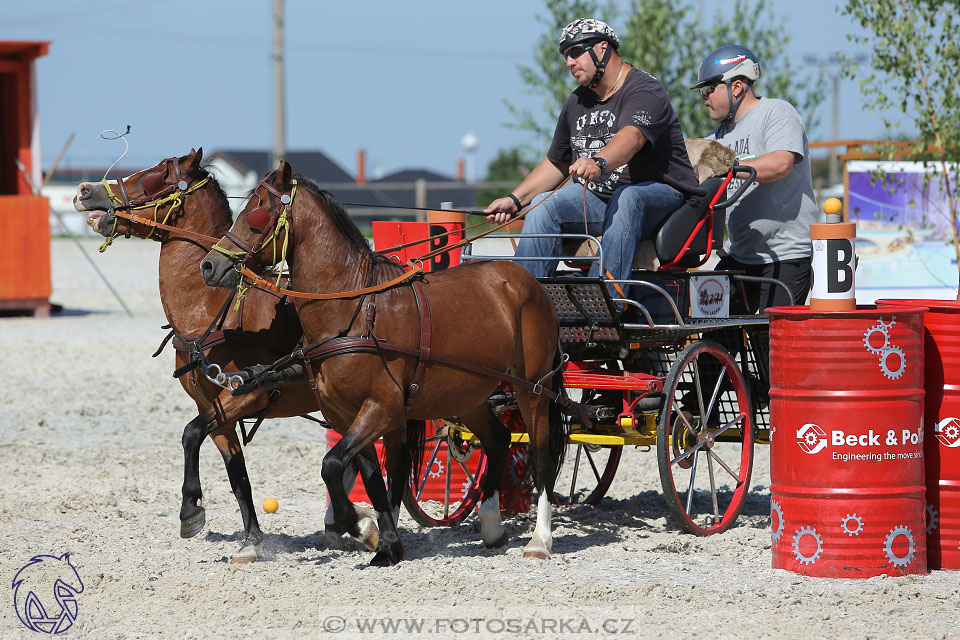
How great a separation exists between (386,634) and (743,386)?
2999mm

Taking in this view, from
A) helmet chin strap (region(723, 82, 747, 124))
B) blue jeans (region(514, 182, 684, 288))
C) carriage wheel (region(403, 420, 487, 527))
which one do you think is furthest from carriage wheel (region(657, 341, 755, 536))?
helmet chin strap (region(723, 82, 747, 124))

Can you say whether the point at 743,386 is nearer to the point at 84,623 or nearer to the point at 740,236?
the point at 740,236

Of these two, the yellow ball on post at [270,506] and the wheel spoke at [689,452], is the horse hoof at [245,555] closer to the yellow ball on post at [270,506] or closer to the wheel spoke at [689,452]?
the yellow ball on post at [270,506]

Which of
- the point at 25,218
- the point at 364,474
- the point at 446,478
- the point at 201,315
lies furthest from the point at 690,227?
the point at 25,218

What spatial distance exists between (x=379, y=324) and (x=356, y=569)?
1189mm

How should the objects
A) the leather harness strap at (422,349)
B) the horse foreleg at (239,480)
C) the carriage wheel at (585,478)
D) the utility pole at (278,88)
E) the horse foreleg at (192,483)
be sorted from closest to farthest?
the leather harness strap at (422,349) → the horse foreleg at (192,483) → the horse foreleg at (239,480) → the carriage wheel at (585,478) → the utility pole at (278,88)

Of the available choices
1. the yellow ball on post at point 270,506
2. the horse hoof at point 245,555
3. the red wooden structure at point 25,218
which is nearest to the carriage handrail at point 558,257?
the yellow ball on post at point 270,506

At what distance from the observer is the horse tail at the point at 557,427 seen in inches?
246

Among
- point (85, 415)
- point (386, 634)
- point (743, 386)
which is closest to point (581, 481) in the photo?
point (743, 386)

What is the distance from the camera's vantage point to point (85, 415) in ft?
34.8

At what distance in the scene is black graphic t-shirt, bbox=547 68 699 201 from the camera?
6.36 metres

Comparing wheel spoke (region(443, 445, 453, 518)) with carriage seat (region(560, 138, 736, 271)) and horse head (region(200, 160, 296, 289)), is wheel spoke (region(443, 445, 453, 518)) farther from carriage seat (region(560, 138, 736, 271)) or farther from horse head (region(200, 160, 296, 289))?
horse head (region(200, 160, 296, 289))

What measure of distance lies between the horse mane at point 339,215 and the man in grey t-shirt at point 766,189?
2.44 m

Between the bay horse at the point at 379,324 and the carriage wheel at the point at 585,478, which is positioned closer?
the bay horse at the point at 379,324
